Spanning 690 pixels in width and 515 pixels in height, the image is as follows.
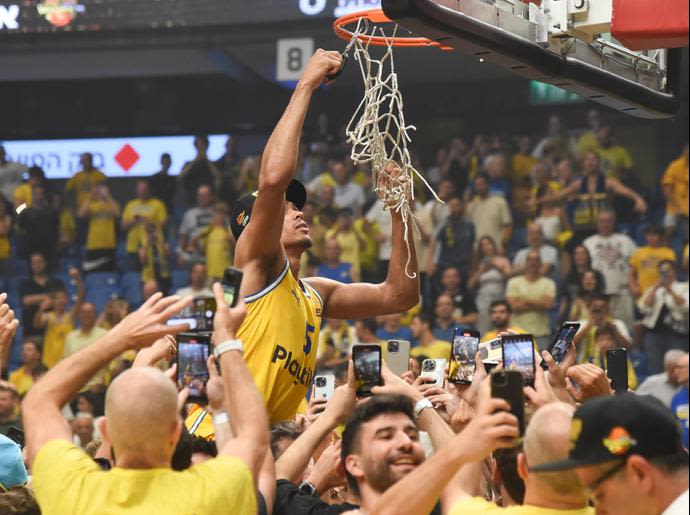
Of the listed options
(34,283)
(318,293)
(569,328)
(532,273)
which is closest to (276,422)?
(318,293)

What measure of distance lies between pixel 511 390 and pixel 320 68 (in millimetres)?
2168

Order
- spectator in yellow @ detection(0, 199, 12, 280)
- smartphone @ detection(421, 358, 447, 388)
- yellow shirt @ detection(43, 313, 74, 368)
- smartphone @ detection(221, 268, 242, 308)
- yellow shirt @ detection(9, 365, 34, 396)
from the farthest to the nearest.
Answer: spectator in yellow @ detection(0, 199, 12, 280) < yellow shirt @ detection(43, 313, 74, 368) < yellow shirt @ detection(9, 365, 34, 396) < smartphone @ detection(421, 358, 447, 388) < smartphone @ detection(221, 268, 242, 308)

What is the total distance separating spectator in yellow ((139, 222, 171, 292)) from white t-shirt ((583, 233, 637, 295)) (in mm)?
4816

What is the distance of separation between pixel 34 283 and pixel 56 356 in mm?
1171

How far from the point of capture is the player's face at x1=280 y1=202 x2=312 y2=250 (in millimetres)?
5266

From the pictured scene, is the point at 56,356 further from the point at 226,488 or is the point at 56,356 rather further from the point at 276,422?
the point at 226,488

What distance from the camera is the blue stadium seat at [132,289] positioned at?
13719 millimetres

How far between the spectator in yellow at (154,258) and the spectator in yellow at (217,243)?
521mm

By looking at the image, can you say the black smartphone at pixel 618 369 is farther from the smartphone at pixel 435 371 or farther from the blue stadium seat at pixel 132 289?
the blue stadium seat at pixel 132 289

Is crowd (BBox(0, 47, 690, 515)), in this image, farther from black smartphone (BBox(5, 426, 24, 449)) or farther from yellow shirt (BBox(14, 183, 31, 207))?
black smartphone (BBox(5, 426, 24, 449))

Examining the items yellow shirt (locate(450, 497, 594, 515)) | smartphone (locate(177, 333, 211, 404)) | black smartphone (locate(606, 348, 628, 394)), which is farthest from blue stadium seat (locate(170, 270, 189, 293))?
yellow shirt (locate(450, 497, 594, 515))

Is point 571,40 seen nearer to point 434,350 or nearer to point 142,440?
point 142,440

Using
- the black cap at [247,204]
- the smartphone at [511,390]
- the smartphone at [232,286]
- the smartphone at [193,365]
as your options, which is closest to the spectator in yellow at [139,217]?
the black cap at [247,204]

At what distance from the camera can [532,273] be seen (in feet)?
39.8
